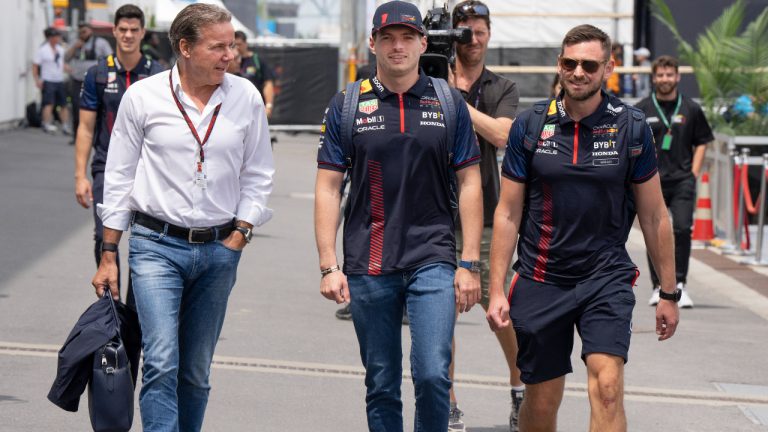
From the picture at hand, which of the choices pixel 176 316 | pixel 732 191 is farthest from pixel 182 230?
pixel 732 191

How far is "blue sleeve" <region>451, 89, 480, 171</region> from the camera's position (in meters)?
5.71

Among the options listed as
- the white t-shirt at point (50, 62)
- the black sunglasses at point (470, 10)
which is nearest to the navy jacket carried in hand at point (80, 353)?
the black sunglasses at point (470, 10)

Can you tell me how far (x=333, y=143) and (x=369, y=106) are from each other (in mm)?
200

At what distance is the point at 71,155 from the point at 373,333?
1932cm

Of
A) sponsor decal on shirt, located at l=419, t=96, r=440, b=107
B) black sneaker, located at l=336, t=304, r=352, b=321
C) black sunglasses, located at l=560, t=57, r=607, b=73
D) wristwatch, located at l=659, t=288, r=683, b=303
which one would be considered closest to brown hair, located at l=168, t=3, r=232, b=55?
sponsor decal on shirt, located at l=419, t=96, r=440, b=107

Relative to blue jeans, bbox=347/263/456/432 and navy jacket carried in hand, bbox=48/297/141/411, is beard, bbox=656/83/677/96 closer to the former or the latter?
blue jeans, bbox=347/263/456/432

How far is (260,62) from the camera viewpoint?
16.3 metres

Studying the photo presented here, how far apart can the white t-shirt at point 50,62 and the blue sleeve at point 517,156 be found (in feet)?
78.3

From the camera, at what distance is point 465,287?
5664 millimetres

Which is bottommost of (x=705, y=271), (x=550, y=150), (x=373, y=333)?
(x=705, y=271)

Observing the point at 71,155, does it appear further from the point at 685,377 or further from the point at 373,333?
the point at 373,333

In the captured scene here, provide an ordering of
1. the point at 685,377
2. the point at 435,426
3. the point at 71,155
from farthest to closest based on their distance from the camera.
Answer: the point at 71,155 → the point at 685,377 → the point at 435,426

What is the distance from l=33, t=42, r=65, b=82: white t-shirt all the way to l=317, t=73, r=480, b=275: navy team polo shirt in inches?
939

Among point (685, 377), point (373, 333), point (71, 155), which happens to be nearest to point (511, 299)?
point (373, 333)
